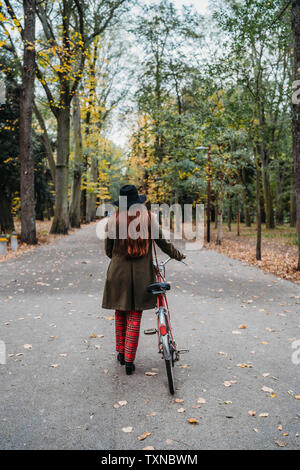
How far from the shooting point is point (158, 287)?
13.5ft

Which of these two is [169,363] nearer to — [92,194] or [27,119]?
[27,119]

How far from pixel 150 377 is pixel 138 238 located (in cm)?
152

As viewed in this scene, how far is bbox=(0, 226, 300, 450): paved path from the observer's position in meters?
3.16

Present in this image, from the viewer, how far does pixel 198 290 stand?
362 inches

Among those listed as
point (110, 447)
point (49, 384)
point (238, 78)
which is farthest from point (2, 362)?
point (238, 78)

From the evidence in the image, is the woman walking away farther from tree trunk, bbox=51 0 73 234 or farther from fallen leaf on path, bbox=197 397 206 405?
tree trunk, bbox=51 0 73 234

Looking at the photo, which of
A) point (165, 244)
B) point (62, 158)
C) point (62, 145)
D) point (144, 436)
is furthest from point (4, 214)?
point (144, 436)

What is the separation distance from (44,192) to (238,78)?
20.8 m

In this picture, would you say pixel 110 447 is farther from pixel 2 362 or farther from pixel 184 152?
pixel 184 152

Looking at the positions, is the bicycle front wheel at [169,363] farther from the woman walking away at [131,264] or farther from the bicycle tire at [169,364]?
the woman walking away at [131,264]

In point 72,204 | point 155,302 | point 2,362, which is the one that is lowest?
point 2,362

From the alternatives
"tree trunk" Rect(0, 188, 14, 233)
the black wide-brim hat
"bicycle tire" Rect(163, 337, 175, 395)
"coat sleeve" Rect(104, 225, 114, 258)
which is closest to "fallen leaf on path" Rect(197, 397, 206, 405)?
"bicycle tire" Rect(163, 337, 175, 395)

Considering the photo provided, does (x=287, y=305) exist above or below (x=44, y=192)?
below

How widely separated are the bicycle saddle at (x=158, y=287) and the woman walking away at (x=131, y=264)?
16 cm
